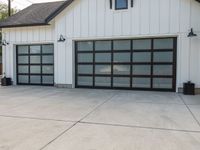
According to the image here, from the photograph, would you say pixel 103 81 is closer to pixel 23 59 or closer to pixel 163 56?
pixel 163 56

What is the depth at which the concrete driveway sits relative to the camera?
3.44 meters

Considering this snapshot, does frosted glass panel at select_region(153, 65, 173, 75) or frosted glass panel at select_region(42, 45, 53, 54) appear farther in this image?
frosted glass panel at select_region(42, 45, 53, 54)

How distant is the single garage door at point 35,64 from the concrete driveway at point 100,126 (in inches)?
193

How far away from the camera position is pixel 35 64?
1188 centimetres

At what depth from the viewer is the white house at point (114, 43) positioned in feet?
29.1

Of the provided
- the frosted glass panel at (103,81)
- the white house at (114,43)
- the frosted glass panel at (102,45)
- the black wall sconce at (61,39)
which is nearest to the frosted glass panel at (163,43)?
the white house at (114,43)

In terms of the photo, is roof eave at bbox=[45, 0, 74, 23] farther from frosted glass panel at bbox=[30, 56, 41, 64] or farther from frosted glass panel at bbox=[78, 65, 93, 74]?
frosted glass panel at bbox=[78, 65, 93, 74]

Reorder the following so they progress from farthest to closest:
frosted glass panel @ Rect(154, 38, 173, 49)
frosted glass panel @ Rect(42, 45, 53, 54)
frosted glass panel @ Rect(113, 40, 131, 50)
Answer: frosted glass panel @ Rect(42, 45, 53, 54), frosted glass panel @ Rect(113, 40, 131, 50), frosted glass panel @ Rect(154, 38, 173, 49)

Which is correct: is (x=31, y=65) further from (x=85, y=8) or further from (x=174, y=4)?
(x=174, y=4)

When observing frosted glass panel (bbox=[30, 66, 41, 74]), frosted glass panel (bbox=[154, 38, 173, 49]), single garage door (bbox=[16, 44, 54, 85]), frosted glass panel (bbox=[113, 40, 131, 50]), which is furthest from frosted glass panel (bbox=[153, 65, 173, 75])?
frosted glass panel (bbox=[30, 66, 41, 74])

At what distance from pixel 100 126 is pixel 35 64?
850 cm

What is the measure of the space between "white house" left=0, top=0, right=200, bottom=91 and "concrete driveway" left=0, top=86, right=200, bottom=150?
288 centimetres

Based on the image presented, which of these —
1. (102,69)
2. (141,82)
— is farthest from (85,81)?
(141,82)

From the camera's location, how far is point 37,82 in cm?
1191
